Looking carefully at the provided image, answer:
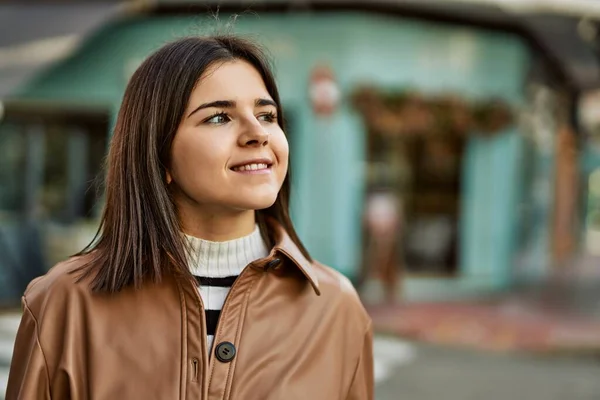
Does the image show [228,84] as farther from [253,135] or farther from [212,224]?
[212,224]

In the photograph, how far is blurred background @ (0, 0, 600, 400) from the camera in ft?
35.6

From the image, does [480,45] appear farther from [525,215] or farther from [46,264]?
[46,264]

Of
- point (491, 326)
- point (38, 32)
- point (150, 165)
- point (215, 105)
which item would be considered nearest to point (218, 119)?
point (215, 105)

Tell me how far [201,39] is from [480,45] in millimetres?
10959

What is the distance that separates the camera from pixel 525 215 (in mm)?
14000

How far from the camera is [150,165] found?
186 cm

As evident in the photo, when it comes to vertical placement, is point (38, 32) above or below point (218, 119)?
above

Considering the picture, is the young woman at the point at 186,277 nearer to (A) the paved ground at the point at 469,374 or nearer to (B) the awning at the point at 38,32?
(A) the paved ground at the point at 469,374

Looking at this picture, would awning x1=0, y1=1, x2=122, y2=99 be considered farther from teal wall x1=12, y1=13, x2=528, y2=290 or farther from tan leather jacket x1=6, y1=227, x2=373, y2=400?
tan leather jacket x1=6, y1=227, x2=373, y2=400

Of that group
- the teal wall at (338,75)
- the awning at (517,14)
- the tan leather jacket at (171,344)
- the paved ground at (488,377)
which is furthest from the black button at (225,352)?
the teal wall at (338,75)

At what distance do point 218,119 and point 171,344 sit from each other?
20.0 inches

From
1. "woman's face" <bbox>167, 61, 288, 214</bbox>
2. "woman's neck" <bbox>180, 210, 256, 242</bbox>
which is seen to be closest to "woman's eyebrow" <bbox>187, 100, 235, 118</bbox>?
"woman's face" <bbox>167, 61, 288, 214</bbox>

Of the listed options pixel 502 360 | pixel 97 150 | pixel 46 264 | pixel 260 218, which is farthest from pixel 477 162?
pixel 260 218

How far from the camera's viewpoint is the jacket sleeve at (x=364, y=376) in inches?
80.1
